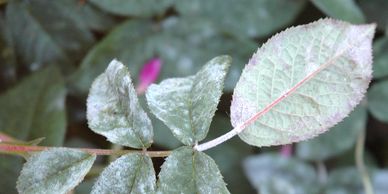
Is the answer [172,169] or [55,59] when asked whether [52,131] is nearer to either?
[55,59]

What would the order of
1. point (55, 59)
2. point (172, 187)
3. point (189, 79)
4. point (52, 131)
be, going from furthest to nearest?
1. point (55, 59)
2. point (52, 131)
3. point (189, 79)
4. point (172, 187)

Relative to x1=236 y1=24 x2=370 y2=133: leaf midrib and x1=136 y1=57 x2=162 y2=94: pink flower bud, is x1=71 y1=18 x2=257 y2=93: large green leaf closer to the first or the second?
x1=136 y1=57 x2=162 y2=94: pink flower bud

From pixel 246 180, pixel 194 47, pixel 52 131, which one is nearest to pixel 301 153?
pixel 246 180

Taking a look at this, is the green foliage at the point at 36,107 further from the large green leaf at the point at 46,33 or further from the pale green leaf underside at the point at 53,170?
the pale green leaf underside at the point at 53,170

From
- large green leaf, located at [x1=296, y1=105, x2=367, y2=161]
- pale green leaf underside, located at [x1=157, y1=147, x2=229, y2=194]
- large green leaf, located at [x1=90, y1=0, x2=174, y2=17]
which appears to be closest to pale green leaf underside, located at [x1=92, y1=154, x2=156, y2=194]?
pale green leaf underside, located at [x1=157, y1=147, x2=229, y2=194]

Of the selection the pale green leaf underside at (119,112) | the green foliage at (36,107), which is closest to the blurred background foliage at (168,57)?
the green foliage at (36,107)

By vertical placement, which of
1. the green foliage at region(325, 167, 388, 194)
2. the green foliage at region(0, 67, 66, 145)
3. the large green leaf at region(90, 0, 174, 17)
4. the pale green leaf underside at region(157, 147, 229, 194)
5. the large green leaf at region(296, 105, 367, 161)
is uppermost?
the large green leaf at region(90, 0, 174, 17)

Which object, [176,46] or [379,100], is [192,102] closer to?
[176,46]
